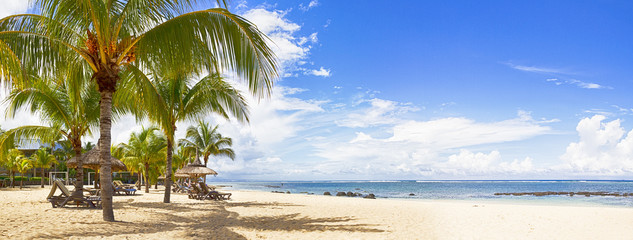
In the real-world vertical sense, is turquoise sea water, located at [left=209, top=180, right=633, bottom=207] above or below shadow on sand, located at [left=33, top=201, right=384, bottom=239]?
below

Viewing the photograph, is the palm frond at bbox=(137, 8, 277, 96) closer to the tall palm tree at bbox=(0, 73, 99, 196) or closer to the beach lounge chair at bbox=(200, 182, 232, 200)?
the tall palm tree at bbox=(0, 73, 99, 196)

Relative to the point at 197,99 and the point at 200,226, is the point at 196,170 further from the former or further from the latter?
the point at 200,226

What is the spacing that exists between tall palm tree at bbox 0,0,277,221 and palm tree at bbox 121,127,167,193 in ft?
58.3

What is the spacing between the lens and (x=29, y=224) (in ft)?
24.3

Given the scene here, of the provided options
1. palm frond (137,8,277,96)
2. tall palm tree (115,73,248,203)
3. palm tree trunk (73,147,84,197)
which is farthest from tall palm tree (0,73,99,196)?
palm frond (137,8,277,96)

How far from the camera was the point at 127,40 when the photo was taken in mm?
7719

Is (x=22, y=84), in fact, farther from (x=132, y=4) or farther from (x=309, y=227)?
(x=309, y=227)

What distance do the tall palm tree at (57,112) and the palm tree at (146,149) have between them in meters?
10.7

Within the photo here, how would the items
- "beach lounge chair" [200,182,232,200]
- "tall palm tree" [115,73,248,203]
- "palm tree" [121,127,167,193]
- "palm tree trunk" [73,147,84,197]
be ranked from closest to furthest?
"palm tree trunk" [73,147,84,197]
"tall palm tree" [115,73,248,203]
"beach lounge chair" [200,182,232,200]
"palm tree" [121,127,167,193]

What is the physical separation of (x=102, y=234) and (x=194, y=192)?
1146 cm

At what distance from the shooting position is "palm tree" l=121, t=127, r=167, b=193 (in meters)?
26.2

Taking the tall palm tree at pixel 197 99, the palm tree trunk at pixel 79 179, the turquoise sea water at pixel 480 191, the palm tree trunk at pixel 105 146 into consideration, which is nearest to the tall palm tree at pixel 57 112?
the palm tree trunk at pixel 79 179

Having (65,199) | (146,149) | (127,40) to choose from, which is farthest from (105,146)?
(146,149)

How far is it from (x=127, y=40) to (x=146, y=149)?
2010cm
